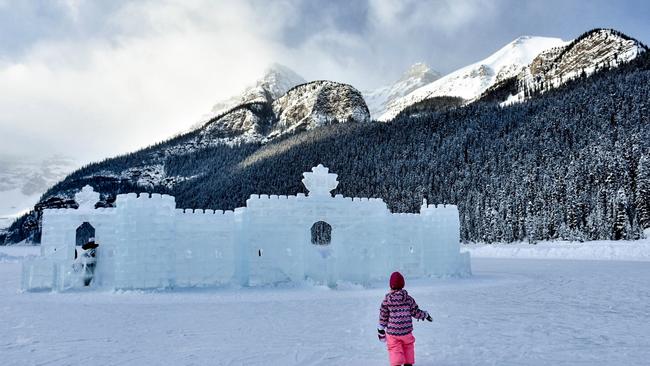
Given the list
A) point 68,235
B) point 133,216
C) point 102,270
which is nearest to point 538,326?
point 133,216

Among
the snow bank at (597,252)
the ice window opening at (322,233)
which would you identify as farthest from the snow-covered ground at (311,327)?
the ice window opening at (322,233)

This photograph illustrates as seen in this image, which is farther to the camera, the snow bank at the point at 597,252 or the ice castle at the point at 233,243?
the snow bank at the point at 597,252

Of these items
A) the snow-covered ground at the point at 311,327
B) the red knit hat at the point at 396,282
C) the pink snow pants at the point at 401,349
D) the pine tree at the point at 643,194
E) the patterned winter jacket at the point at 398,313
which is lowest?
the snow-covered ground at the point at 311,327

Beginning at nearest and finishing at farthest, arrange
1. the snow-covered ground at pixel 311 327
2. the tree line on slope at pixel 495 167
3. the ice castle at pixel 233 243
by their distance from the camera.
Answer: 1. the snow-covered ground at pixel 311 327
2. the ice castle at pixel 233 243
3. the tree line on slope at pixel 495 167

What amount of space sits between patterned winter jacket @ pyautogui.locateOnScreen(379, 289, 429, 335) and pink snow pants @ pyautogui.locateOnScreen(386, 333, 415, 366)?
9cm

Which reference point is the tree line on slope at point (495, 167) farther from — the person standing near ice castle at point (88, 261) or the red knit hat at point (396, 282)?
the red knit hat at point (396, 282)

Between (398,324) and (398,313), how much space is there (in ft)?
0.58

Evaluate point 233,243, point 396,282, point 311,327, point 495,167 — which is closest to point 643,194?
point 495,167

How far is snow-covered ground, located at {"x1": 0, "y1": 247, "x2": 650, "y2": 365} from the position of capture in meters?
8.93

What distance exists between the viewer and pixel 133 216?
66.9 feet

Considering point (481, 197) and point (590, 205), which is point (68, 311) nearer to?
point (590, 205)

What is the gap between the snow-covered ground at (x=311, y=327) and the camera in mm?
8930

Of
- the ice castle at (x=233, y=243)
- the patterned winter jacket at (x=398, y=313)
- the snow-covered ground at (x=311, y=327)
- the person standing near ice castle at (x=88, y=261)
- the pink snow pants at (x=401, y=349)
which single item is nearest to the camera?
the pink snow pants at (x=401, y=349)

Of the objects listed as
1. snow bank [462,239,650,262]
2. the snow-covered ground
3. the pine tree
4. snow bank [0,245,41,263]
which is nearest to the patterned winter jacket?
the snow-covered ground
